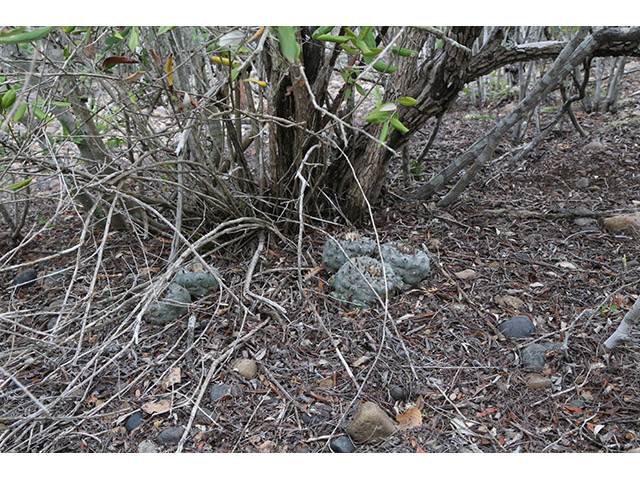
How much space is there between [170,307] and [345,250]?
3.01ft

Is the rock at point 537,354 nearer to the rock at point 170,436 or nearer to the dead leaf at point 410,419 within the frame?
the dead leaf at point 410,419

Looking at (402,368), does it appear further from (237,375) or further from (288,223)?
(288,223)

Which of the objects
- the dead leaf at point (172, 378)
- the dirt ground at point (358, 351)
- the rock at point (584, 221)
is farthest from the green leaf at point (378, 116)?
the rock at point (584, 221)

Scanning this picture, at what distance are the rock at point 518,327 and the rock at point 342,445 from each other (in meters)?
0.91

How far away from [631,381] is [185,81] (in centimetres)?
268

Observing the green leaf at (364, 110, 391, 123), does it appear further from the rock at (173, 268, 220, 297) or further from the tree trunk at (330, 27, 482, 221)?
the rock at (173, 268, 220, 297)

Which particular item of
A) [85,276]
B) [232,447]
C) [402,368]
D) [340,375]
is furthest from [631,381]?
[85,276]

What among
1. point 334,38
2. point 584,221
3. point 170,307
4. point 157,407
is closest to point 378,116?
point 334,38

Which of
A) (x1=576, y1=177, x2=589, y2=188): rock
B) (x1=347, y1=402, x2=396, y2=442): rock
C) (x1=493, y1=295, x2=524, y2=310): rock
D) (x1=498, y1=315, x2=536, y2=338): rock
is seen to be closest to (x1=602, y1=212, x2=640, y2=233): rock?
(x1=576, y1=177, x2=589, y2=188): rock

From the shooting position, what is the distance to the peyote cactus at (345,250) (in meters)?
2.44

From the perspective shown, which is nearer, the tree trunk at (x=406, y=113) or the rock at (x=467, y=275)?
the rock at (x=467, y=275)

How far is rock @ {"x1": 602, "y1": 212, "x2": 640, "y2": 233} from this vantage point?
2707 millimetres

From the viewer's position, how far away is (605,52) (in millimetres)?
2824

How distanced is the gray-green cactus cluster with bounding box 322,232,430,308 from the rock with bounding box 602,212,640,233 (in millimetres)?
1162
